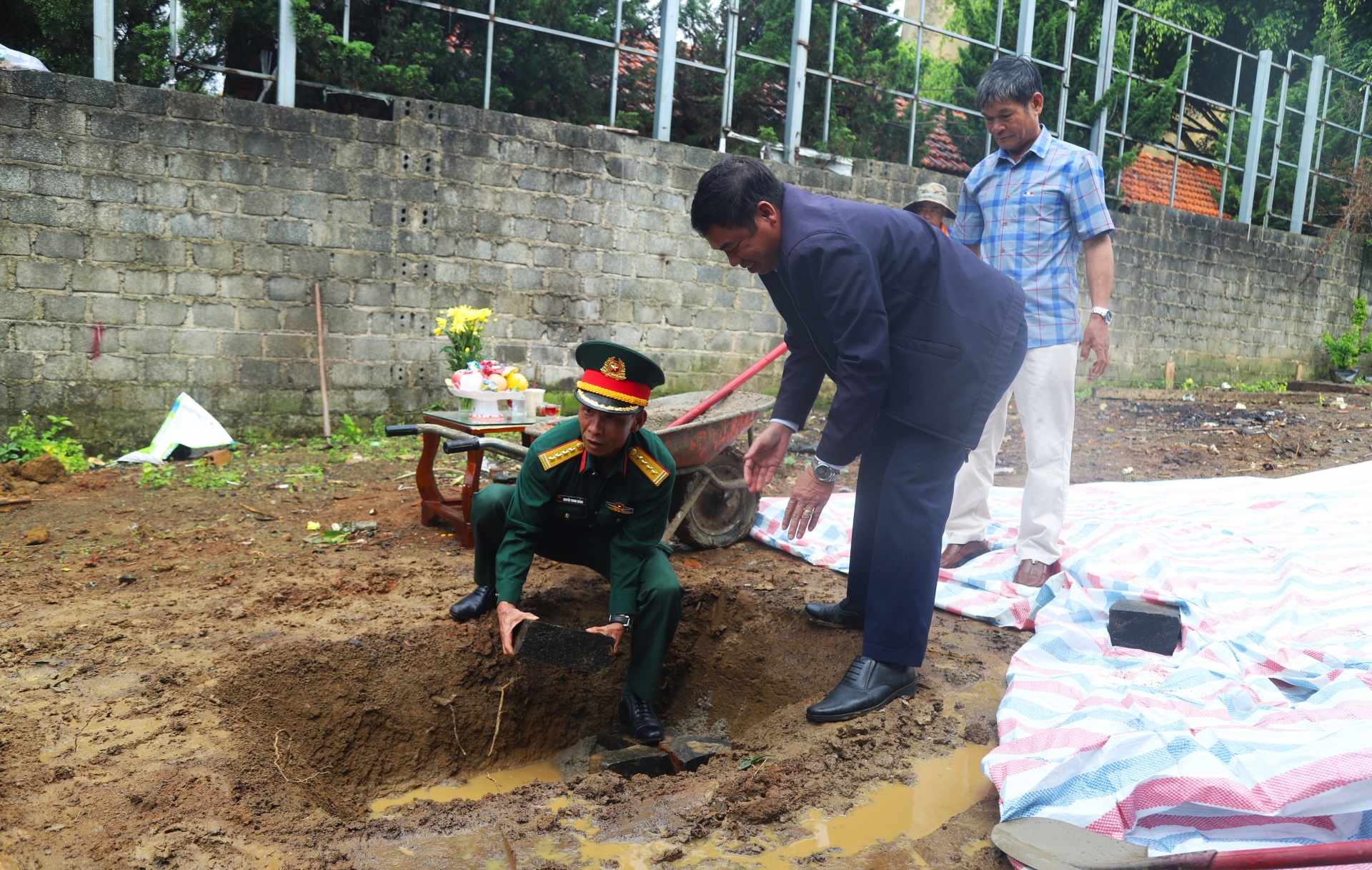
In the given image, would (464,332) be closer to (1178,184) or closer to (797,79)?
(797,79)

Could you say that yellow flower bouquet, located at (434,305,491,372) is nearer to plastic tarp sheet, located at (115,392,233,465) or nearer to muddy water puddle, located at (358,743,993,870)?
plastic tarp sheet, located at (115,392,233,465)

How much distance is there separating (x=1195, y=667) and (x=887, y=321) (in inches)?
58.9

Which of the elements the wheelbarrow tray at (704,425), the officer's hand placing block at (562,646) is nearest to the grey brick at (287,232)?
the wheelbarrow tray at (704,425)

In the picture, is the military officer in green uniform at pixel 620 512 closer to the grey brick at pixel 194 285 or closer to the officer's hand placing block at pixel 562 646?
the officer's hand placing block at pixel 562 646

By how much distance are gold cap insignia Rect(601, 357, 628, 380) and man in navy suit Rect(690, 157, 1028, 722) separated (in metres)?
0.51

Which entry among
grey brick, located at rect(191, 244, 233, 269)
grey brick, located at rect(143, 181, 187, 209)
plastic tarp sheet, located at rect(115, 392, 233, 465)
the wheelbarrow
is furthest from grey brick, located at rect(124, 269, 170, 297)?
the wheelbarrow

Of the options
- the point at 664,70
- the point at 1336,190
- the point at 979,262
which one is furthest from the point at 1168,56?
the point at 979,262

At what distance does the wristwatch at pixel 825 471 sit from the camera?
254 centimetres

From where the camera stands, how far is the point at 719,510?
4.31 meters

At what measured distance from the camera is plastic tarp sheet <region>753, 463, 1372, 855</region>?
73.7 inches

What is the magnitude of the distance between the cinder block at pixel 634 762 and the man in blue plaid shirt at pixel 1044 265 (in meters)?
1.49

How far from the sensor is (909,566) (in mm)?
2680

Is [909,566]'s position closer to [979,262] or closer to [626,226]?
[979,262]

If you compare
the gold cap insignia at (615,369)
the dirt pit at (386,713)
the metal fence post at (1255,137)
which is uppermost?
the metal fence post at (1255,137)
